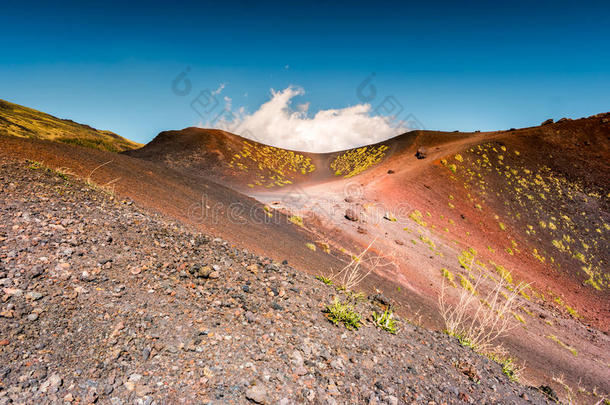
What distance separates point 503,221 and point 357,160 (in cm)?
2523

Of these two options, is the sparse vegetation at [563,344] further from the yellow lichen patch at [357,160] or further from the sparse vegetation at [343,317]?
the yellow lichen patch at [357,160]

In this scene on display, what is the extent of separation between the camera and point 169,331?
2.75m

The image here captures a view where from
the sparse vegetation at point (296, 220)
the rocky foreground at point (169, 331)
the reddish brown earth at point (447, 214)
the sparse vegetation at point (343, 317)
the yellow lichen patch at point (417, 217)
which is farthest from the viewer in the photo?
the yellow lichen patch at point (417, 217)

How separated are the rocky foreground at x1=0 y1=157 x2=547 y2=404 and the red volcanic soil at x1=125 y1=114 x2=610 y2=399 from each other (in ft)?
18.1

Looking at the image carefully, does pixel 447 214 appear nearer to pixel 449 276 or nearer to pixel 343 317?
pixel 449 276

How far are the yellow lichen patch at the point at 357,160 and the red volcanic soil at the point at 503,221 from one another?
161 cm

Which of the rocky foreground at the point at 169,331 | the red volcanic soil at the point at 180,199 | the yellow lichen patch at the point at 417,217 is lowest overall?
the rocky foreground at the point at 169,331

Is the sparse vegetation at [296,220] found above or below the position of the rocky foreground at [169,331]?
above

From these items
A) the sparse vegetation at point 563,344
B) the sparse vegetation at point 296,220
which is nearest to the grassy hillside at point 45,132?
the sparse vegetation at point 296,220

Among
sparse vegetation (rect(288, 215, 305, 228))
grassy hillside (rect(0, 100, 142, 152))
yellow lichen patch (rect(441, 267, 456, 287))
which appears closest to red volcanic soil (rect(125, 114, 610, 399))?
yellow lichen patch (rect(441, 267, 456, 287))

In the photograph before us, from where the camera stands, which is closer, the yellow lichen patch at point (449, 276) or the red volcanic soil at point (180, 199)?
the red volcanic soil at point (180, 199)

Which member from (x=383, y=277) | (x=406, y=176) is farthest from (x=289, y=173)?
(x=383, y=277)

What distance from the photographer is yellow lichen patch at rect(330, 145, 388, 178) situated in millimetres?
37812

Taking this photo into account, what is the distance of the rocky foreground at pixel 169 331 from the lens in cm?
213
